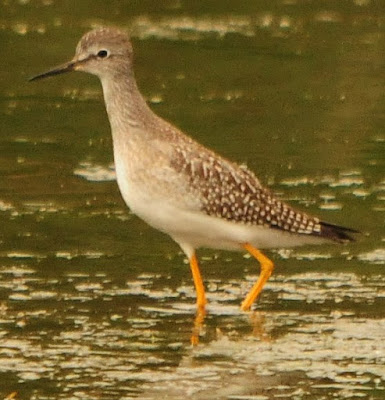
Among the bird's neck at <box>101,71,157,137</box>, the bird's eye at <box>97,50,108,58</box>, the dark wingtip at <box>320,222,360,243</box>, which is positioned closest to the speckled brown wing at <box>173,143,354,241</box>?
the dark wingtip at <box>320,222,360,243</box>

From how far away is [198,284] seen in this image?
36.5 ft

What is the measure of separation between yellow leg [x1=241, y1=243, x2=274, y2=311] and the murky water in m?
0.11

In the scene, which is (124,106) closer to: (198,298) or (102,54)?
(102,54)

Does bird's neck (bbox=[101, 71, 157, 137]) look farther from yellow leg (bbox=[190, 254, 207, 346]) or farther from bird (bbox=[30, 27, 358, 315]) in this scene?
yellow leg (bbox=[190, 254, 207, 346])

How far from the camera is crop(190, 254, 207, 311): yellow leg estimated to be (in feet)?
36.1

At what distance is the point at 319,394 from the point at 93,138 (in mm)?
7906

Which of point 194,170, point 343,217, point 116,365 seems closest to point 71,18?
point 343,217

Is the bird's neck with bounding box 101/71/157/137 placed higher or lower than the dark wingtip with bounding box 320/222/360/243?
higher

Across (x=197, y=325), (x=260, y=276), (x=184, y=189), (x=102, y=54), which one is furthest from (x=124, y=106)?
(x=197, y=325)

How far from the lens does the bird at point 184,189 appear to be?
35.7ft

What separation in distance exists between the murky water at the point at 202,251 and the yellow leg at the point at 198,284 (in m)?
0.12

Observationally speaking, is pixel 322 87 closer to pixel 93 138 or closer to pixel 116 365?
pixel 93 138

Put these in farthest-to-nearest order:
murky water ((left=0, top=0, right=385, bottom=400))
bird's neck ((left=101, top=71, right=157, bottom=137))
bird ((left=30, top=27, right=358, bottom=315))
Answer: bird's neck ((left=101, top=71, right=157, bottom=137)), bird ((left=30, top=27, right=358, bottom=315)), murky water ((left=0, top=0, right=385, bottom=400))

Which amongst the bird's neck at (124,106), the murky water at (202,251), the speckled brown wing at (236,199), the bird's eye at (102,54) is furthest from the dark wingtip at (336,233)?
the bird's eye at (102,54)
